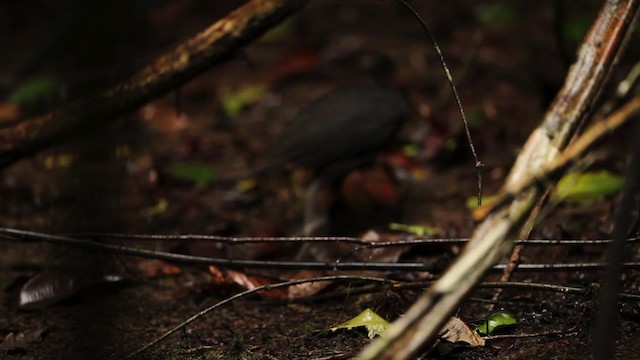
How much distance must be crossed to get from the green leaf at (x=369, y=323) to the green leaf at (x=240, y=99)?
3.56 m

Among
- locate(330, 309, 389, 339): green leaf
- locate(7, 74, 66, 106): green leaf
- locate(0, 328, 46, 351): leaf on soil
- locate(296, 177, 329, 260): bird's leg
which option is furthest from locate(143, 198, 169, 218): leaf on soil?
locate(330, 309, 389, 339): green leaf

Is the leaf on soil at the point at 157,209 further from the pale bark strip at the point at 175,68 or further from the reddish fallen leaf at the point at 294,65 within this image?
the reddish fallen leaf at the point at 294,65

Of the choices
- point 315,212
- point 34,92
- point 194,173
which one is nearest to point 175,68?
point 315,212

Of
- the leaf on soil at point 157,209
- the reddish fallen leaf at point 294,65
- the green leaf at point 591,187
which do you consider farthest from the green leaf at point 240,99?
the green leaf at point 591,187

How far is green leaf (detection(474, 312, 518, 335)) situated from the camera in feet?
7.55

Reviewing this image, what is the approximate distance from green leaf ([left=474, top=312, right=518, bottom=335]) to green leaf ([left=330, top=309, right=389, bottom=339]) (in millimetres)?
273

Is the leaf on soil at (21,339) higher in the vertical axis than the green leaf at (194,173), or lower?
lower

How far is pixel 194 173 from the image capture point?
443 cm

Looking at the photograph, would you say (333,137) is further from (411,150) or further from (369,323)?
(369,323)

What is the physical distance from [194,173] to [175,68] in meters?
1.48

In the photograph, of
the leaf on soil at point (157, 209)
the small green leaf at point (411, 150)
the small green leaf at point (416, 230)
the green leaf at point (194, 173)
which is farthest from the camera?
the small green leaf at point (411, 150)

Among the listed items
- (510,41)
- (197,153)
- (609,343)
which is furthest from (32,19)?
(609,343)

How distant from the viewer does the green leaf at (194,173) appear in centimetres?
440

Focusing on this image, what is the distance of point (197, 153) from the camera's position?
16.7ft
